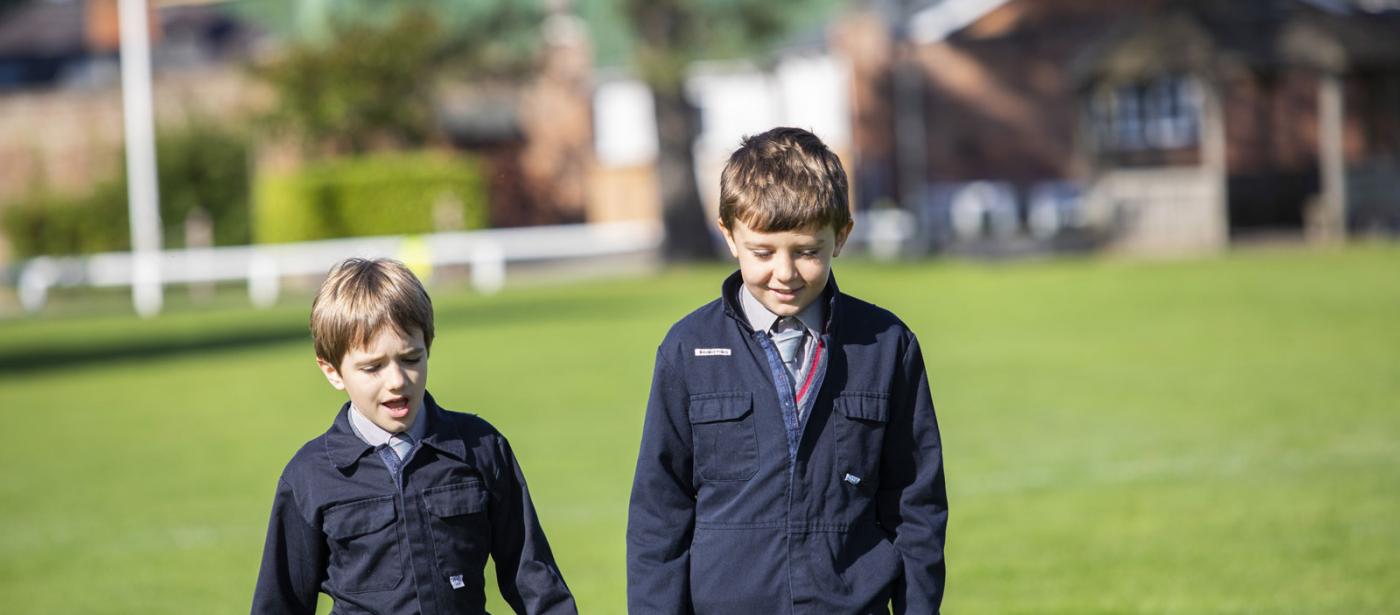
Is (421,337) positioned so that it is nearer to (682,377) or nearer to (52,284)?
(682,377)

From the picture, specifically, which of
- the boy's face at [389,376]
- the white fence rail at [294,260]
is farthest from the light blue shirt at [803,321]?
the white fence rail at [294,260]

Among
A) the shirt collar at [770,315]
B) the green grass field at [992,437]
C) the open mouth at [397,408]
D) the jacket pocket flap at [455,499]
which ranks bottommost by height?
the green grass field at [992,437]

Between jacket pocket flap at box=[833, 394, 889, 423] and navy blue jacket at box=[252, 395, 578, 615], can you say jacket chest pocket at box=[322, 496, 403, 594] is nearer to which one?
navy blue jacket at box=[252, 395, 578, 615]

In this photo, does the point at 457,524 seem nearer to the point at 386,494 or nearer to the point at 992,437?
the point at 386,494

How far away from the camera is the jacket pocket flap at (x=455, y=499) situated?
3621 millimetres

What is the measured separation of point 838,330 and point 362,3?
1363 inches

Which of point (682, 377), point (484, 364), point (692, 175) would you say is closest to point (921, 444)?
point (682, 377)

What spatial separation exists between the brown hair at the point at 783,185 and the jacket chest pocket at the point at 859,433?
1.19 feet

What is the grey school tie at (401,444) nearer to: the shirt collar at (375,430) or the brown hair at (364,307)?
the shirt collar at (375,430)

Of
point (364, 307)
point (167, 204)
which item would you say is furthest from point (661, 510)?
point (167, 204)

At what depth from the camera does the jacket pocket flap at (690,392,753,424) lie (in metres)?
3.59

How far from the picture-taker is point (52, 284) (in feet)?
110

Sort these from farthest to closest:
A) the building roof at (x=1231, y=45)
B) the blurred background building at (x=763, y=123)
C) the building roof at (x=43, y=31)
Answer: the building roof at (x=43, y=31) → the blurred background building at (x=763, y=123) → the building roof at (x=1231, y=45)

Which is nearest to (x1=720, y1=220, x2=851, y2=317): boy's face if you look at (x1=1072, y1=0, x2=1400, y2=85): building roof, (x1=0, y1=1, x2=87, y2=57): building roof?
(x1=1072, y1=0, x2=1400, y2=85): building roof
